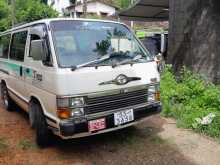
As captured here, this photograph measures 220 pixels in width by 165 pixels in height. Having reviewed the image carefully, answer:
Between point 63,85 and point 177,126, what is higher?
point 63,85

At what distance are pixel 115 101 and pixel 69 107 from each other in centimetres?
70

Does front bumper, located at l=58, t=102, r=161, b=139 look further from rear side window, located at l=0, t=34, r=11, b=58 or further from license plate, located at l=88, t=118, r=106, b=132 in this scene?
rear side window, located at l=0, t=34, r=11, b=58

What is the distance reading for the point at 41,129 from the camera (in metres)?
5.20

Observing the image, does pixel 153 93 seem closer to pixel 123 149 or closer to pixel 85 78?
pixel 123 149

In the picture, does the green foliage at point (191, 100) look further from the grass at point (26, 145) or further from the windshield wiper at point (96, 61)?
the grass at point (26, 145)

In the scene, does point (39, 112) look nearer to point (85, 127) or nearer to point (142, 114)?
point (85, 127)

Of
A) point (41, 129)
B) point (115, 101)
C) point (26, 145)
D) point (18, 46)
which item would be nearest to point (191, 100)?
point (115, 101)

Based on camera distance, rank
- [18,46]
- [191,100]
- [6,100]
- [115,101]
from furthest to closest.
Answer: [6,100] → [191,100] → [18,46] → [115,101]

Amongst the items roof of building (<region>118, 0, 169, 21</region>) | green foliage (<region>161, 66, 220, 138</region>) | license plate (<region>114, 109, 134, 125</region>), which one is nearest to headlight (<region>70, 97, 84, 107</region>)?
license plate (<region>114, 109, 134, 125</region>)

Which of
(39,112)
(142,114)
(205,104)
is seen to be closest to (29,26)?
(39,112)

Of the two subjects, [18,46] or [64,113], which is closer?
[64,113]

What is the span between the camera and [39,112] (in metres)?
5.25

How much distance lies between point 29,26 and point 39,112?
5.31ft

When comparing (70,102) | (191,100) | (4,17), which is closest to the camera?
(70,102)
